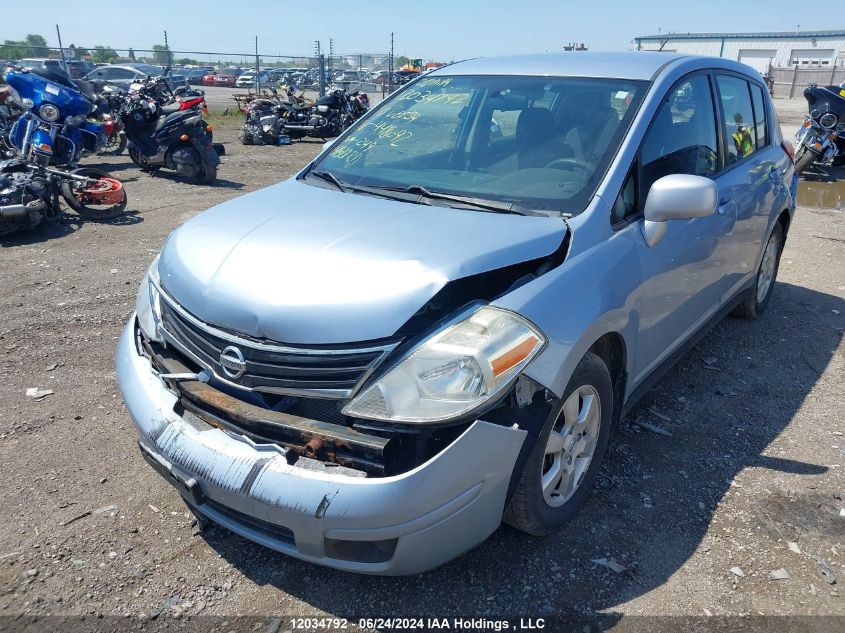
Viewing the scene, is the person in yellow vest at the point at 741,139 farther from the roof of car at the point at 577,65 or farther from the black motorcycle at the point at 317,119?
the black motorcycle at the point at 317,119

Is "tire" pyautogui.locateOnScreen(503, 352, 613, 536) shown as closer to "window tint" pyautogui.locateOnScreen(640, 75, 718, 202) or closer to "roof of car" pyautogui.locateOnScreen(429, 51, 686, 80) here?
"window tint" pyautogui.locateOnScreen(640, 75, 718, 202)

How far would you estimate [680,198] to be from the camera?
277 cm

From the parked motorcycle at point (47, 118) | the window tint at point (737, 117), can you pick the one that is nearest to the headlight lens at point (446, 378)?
the window tint at point (737, 117)

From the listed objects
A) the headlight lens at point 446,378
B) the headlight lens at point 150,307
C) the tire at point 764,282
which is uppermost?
the headlight lens at point 446,378

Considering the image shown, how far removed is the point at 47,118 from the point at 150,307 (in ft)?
25.6

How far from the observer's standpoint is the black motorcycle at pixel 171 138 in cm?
1012

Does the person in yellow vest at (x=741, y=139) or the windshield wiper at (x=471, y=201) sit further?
the person in yellow vest at (x=741, y=139)

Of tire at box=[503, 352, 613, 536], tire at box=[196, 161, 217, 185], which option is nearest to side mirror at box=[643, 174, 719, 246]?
tire at box=[503, 352, 613, 536]

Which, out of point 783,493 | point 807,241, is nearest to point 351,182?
point 783,493

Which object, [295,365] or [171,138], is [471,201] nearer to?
[295,365]

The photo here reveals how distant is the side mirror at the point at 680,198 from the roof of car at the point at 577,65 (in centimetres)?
81

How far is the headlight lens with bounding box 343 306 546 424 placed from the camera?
2086 millimetres

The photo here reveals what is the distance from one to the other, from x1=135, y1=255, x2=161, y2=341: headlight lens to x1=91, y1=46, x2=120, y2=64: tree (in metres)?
18.3

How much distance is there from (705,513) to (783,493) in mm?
467
